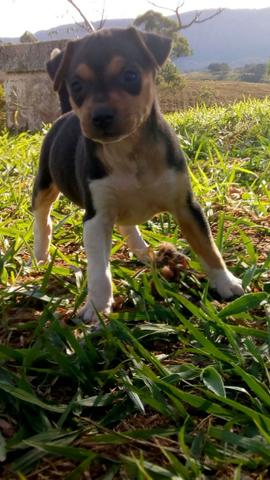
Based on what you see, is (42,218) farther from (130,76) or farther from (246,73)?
(246,73)

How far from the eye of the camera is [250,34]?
15350 cm

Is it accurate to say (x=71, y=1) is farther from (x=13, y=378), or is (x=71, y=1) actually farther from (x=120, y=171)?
(x=13, y=378)

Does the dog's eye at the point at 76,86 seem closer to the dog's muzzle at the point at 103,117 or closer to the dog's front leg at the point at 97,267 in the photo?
the dog's muzzle at the point at 103,117

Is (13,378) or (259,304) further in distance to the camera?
(259,304)

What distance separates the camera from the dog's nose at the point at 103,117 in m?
2.46

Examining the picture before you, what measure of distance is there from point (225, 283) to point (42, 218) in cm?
134

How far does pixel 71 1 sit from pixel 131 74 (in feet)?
45.0

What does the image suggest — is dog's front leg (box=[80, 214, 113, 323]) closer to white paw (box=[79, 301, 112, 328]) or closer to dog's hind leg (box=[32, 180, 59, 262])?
white paw (box=[79, 301, 112, 328])

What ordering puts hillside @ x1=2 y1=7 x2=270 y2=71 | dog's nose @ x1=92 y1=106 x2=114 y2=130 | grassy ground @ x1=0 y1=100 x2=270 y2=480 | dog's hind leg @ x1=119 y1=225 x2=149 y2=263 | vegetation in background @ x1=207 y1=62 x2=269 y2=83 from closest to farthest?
grassy ground @ x1=0 y1=100 x2=270 y2=480 < dog's nose @ x1=92 y1=106 x2=114 y2=130 < dog's hind leg @ x1=119 y1=225 x2=149 y2=263 < vegetation in background @ x1=207 y1=62 x2=269 y2=83 < hillside @ x1=2 y1=7 x2=270 y2=71

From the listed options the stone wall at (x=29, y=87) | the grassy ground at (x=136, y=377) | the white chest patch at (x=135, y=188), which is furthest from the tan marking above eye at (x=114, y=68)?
the stone wall at (x=29, y=87)

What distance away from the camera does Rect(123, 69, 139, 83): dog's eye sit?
2582 millimetres

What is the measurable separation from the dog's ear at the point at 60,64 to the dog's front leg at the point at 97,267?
73 cm

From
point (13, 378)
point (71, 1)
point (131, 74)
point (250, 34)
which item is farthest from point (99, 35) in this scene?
point (250, 34)

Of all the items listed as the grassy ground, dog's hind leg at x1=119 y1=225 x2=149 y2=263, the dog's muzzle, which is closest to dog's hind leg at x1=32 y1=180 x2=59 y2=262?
the grassy ground
